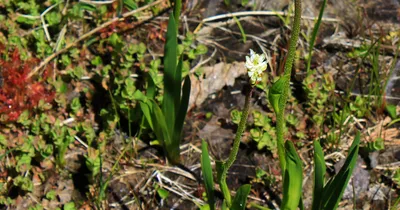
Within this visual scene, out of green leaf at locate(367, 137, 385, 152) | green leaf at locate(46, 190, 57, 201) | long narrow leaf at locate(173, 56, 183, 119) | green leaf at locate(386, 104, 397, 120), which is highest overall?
long narrow leaf at locate(173, 56, 183, 119)

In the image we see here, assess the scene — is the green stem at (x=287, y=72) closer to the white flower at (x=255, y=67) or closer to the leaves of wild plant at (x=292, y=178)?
the leaves of wild plant at (x=292, y=178)

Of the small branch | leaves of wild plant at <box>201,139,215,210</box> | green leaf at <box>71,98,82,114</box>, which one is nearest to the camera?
leaves of wild plant at <box>201,139,215,210</box>

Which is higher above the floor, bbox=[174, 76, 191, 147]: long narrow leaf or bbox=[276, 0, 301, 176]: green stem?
bbox=[276, 0, 301, 176]: green stem

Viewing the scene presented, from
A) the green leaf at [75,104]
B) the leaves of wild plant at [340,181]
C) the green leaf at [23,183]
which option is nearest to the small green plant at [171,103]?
the green leaf at [75,104]

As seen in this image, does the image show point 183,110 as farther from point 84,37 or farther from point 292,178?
point 84,37

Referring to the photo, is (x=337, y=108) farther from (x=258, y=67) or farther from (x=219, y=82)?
(x=258, y=67)

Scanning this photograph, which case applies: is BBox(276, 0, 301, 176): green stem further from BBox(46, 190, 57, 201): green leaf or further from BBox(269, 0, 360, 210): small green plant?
BBox(46, 190, 57, 201): green leaf

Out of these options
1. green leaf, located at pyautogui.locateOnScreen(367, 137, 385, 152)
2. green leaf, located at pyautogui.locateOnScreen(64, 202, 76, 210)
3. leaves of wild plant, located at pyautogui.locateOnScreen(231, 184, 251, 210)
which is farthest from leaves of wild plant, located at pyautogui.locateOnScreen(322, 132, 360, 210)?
green leaf, located at pyautogui.locateOnScreen(64, 202, 76, 210)

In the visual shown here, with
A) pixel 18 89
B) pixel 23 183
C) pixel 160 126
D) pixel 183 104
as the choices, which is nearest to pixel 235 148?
pixel 183 104
